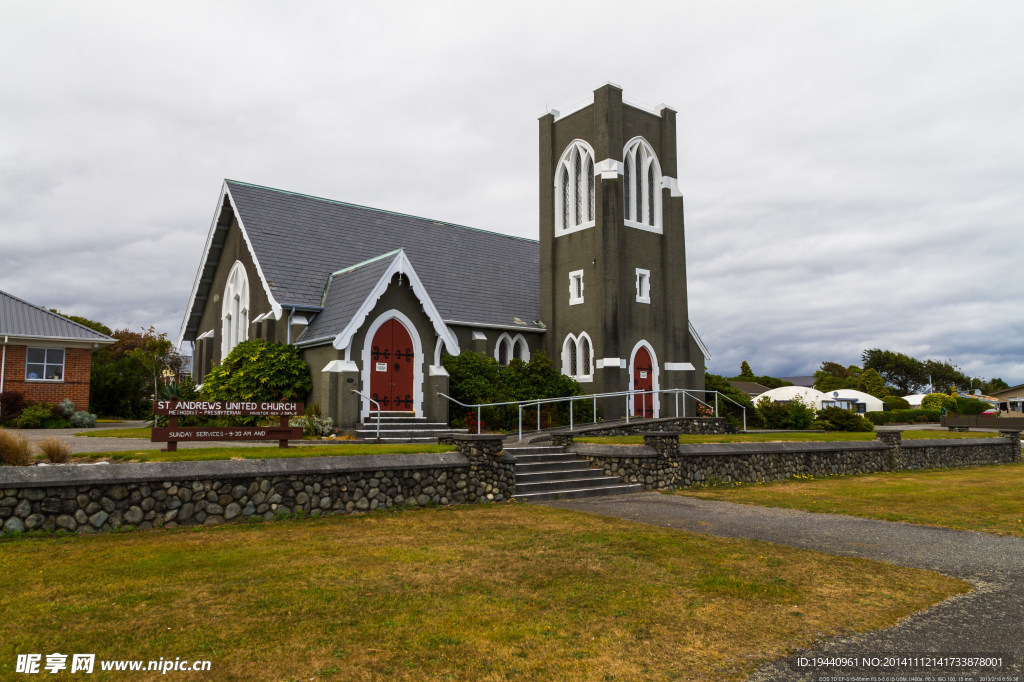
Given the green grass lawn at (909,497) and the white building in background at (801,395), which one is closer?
the green grass lawn at (909,497)

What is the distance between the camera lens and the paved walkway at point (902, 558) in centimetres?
535

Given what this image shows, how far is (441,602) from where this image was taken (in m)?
6.52

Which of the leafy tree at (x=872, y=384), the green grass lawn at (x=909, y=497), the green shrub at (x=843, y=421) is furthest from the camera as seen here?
the leafy tree at (x=872, y=384)

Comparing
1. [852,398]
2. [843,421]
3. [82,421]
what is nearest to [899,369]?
[852,398]

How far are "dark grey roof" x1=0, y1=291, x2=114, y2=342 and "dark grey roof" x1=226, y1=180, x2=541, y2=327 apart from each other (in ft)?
29.3

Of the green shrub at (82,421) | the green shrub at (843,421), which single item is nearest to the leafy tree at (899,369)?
the green shrub at (843,421)

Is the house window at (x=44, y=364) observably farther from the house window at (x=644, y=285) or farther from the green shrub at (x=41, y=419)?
the house window at (x=644, y=285)

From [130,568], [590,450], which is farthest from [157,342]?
[130,568]

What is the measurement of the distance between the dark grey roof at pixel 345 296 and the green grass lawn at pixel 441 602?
11228 millimetres

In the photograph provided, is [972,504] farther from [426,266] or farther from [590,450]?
[426,266]

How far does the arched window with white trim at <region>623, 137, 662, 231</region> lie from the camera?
27844 millimetres

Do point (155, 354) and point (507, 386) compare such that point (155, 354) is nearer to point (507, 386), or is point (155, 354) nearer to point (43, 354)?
point (43, 354)

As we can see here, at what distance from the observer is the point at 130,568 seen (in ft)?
24.8

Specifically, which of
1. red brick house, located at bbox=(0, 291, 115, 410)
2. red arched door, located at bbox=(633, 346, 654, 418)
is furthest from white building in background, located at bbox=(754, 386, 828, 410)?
red brick house, located at bbox=(0, 291, 115, 410)
